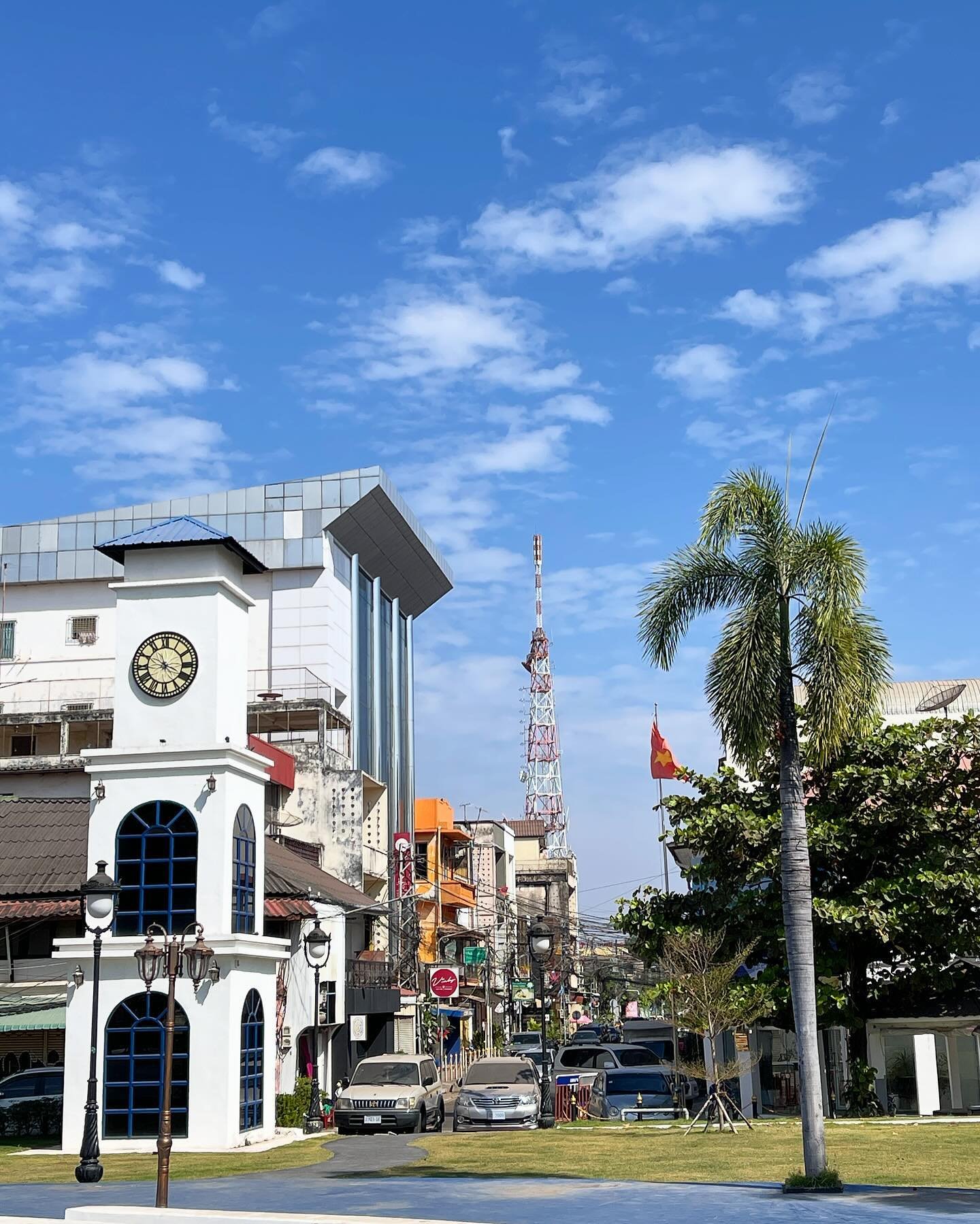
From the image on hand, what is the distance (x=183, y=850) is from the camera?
1080 inches

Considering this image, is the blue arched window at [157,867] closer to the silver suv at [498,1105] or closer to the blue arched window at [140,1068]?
the blue arched window at [140,1068]

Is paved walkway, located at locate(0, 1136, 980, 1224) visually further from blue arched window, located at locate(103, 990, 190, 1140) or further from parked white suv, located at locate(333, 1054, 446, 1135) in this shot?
parked white suv, located at locate(333, 1054, 446, 1135)

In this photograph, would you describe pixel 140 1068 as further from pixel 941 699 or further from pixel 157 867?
pixel 941 699

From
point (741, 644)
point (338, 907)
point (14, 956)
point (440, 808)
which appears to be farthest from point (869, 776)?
point (440, 808)

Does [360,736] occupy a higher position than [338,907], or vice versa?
[360,736]

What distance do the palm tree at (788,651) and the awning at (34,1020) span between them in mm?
17591

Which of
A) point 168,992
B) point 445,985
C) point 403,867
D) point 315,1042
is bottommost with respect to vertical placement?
point 315,1042

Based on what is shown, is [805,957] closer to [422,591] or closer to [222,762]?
[222,762]

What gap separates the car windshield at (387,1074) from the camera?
30203 millimetres

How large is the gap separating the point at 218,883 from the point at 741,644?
1282 centimetres

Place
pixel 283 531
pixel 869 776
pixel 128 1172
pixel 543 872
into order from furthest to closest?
pixel 543 872 → pixel 283 531 → pixel 869 776 → pixel 128 1172

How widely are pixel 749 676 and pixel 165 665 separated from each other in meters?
13.8

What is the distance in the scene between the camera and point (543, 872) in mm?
126750

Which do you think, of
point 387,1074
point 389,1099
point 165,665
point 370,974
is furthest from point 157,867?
point 370,974
